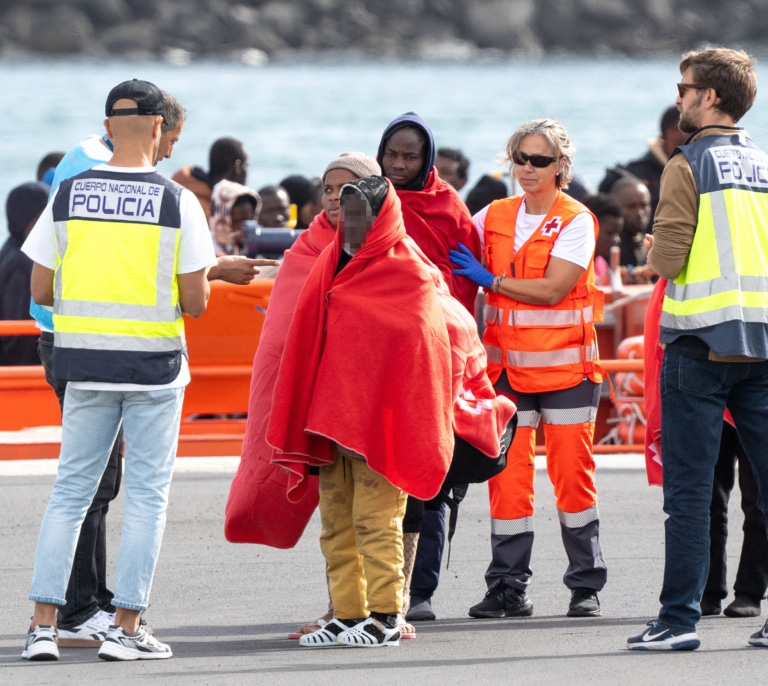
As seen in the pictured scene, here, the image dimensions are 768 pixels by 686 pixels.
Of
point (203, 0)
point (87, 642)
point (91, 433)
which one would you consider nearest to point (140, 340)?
point (91, 433)

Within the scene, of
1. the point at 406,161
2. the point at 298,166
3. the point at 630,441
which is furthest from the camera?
the point at 298,166

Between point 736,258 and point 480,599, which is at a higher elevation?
point 736,258

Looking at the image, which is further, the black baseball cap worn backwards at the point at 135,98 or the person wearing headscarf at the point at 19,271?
the person wearing headscarf at the point at 19,271

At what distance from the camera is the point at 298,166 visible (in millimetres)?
41562

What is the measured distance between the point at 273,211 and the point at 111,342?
22.0 ft

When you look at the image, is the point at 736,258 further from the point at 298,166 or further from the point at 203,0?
the point at 203,0

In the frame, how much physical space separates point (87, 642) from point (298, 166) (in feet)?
118

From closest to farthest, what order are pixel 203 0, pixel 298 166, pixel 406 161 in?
pixel 406 161 < pixel 298 166 < pixel 203 0

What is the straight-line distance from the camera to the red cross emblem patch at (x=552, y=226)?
6.79 meters

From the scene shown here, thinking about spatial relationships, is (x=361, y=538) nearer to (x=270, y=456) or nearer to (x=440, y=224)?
(x=270, y=456)

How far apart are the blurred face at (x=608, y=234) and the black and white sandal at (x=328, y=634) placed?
246 inches

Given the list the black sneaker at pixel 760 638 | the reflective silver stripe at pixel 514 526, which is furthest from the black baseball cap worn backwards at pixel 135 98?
the black sneaker at pixel 760 638

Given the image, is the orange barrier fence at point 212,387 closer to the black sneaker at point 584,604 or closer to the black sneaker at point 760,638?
the black sneaker at point 584,604

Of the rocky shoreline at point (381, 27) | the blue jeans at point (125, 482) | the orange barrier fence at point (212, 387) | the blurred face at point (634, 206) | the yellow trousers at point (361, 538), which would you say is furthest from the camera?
the rocky shoreline at point (381, 27)
